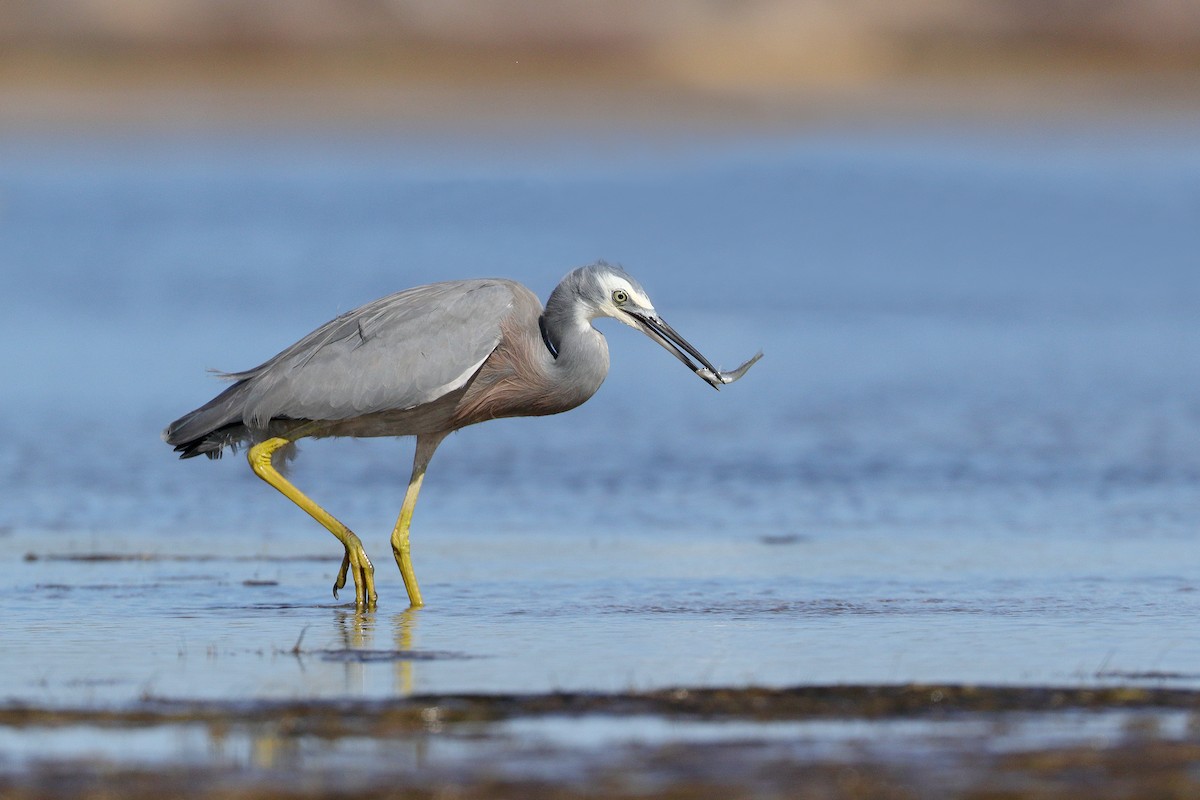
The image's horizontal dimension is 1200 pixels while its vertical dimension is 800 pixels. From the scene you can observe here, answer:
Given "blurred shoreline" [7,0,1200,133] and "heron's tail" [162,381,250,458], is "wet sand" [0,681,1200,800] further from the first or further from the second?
"blurred shoreline" [7,0,1200,133]

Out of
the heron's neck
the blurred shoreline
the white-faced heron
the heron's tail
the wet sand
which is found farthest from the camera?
the blurred shoreline

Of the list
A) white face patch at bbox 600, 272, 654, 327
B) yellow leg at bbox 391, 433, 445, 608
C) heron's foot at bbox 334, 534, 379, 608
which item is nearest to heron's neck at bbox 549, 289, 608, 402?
white face patch at bbox 600, 272, 654, 327

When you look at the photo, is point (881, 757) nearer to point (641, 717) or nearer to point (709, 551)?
point (641, 717)

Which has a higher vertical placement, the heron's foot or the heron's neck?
the heron's neck

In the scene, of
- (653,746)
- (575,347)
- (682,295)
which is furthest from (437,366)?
(682,295)

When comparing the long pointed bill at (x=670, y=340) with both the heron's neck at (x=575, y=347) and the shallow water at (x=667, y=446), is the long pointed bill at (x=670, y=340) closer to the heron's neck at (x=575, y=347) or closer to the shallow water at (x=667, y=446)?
the heron's neck at (x=575, y=347)

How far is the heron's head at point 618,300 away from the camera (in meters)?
9.57

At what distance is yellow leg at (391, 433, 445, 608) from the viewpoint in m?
9.38

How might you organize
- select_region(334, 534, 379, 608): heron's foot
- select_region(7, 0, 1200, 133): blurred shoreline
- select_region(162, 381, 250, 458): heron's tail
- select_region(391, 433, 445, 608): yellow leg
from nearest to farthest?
select_region(334, 534, 379, 608): heron's foot, select_region(391, 433, 445, 608): yellow leg, select_region(162, 381, 250, 458): heron's tail, select_region(7, 0, 1200, 133): blurred shoreline

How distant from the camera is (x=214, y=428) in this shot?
981 cm

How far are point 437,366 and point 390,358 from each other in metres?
0.23

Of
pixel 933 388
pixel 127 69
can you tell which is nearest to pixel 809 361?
pixel 933 388

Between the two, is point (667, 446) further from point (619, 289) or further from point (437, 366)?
point (437, 366)

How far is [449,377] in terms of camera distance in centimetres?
945
